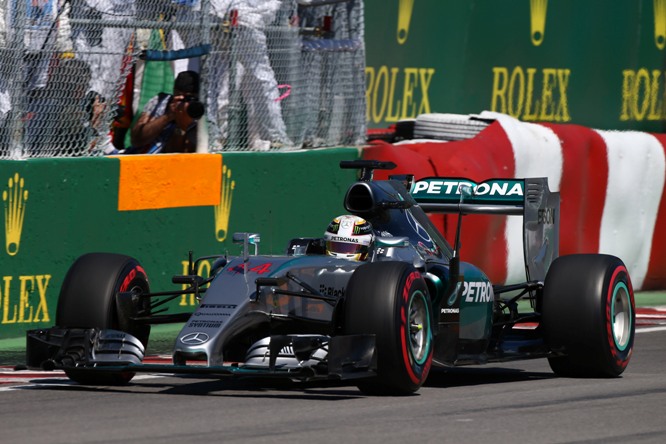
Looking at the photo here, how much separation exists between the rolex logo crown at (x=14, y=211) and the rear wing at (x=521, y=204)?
9.80 feet

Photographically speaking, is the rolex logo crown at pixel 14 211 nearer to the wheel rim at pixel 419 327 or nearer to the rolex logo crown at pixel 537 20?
the wheel rim at pixel 419 327

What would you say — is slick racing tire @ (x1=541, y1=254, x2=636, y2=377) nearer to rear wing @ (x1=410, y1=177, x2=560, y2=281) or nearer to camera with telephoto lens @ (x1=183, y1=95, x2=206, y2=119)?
rear wing @ (x1=410, y1=177, x2=560, y2=281)

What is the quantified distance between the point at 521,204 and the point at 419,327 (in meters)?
1.86

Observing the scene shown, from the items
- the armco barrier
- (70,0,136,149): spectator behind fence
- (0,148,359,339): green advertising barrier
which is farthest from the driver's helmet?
the armco barrier

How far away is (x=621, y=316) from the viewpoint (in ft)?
33.6

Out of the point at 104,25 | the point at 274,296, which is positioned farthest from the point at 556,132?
the point at 274,296

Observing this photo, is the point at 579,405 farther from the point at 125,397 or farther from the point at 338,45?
the point at 338,45

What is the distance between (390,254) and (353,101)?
5625 mm

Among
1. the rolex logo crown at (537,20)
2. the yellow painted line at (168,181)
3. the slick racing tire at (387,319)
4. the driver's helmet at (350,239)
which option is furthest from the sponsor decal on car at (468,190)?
the rolex logo crown at (537,20)

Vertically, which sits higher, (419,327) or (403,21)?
(403,21)

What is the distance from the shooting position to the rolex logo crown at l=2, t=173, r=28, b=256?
11445mm

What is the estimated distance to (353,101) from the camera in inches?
590

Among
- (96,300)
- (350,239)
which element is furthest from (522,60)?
(96,300)

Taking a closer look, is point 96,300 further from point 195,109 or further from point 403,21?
point 403,21
